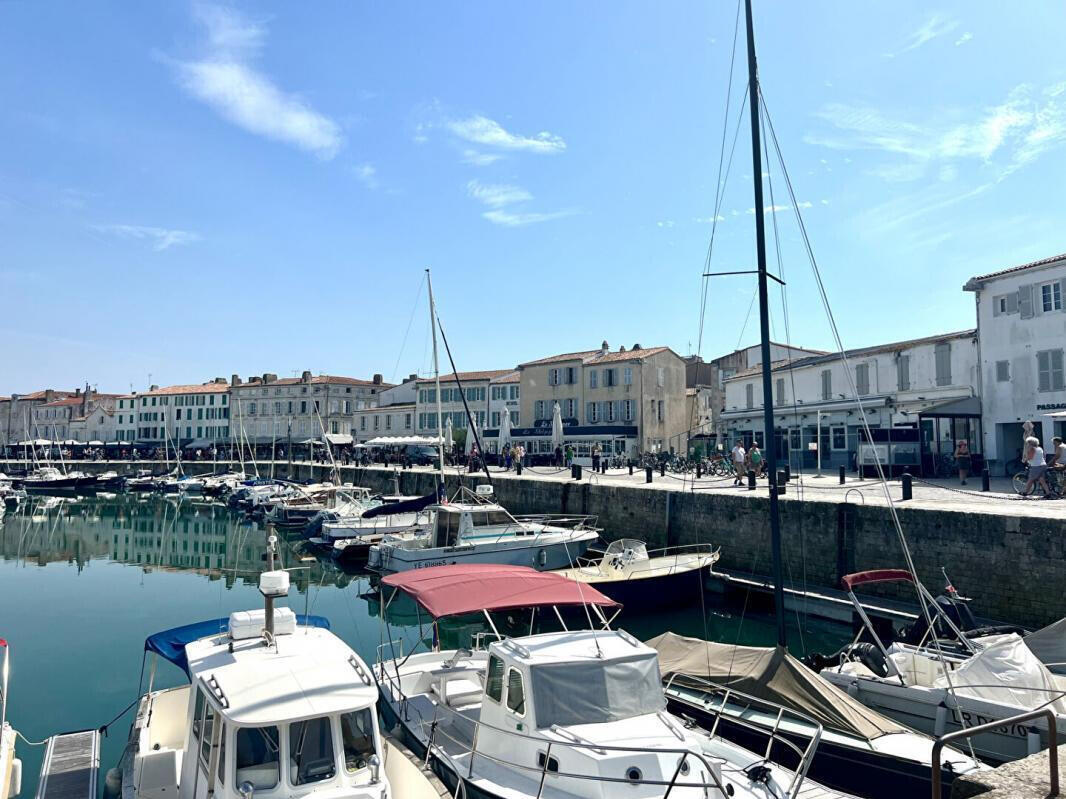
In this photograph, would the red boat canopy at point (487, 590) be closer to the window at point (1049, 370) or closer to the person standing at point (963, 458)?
the person standing at point (963, 458)

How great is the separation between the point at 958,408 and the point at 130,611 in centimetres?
3083

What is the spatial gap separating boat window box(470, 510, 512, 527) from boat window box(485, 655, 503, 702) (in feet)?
49.7

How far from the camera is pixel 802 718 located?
9203 millimetres

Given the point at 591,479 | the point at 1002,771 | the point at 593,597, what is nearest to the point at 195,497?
the point at 591,479

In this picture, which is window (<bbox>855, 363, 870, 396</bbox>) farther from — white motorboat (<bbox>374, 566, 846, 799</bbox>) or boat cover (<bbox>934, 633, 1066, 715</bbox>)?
white motorboat (<bbox>374, 566, 846, 799</bbox>)

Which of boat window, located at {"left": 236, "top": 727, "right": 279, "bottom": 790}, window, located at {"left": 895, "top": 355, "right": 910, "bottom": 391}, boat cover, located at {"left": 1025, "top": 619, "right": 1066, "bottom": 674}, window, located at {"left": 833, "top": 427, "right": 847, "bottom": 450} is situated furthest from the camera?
window, located at {"left": 833, "top": 427, "right": 847, "bottom": 450}

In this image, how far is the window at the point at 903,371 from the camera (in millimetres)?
34188

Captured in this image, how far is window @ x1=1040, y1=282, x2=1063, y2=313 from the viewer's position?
27.1 m

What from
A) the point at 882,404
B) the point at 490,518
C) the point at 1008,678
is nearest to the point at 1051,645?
the point at 1008,678

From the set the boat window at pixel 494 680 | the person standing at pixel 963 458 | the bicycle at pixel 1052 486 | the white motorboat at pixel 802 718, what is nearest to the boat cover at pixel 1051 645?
the white motorboat at pixel 802 718

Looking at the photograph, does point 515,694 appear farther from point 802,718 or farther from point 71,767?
point 71,767

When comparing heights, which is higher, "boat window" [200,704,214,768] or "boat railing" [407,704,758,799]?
"boat window" [200,704,214,768]

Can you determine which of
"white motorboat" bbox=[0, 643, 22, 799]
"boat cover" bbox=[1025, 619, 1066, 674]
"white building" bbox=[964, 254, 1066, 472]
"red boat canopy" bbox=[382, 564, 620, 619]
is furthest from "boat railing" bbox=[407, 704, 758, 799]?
"white building" bbox=[964, 254, 1066, 472]

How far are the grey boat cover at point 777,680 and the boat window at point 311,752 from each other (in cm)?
582
